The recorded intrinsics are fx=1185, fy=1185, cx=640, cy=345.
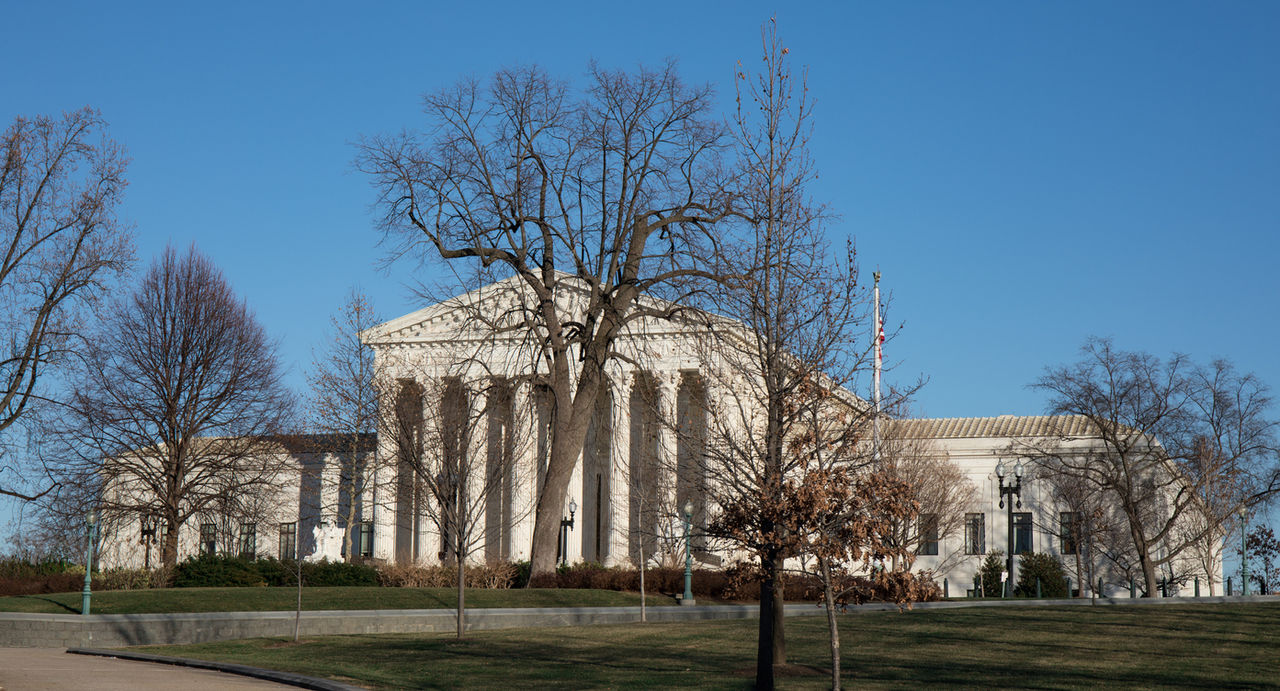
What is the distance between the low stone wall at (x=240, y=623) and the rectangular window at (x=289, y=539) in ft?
Result: 114

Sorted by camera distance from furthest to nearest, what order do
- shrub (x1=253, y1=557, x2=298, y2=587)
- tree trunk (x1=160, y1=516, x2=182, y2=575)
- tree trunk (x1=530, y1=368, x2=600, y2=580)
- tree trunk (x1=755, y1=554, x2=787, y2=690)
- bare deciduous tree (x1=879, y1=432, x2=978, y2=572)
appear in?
bare deciduous tree (x1=879, y1=432, x2=978, y2=572), tree trunk (x1=160, y1=516, x2=182, y2=575), shrub (x1=253, y1=557, x2=298, y2=587), tree trunk (x1=530, y1=368, x2=600, y2=580), tree trunk (x1=755, y1=554, x2=787, y2=690)

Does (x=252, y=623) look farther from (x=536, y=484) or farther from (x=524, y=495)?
(x=524, y=495)

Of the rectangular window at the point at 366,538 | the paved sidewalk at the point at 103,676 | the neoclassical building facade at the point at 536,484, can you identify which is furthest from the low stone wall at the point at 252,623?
the rectangular window at the point at 366,538

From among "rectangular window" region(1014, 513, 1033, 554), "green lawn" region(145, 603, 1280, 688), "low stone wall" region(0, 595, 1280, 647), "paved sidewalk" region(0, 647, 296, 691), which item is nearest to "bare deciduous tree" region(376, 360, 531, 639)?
"low stone wall" region(0, 595, 1280, 647)

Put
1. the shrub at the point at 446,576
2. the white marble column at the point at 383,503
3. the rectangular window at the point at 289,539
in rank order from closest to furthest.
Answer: the shrub at the point at 446,576 → the white marble column at the point at 383,503 → the rectangular window at the point at 289,539

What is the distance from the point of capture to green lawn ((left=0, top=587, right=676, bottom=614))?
27656 mm

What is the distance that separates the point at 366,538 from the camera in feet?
194

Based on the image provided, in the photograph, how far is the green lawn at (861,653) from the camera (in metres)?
16.4

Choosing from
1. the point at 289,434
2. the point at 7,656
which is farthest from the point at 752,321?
the point at 289,434

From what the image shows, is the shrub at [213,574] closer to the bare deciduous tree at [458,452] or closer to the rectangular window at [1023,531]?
the bare deciduous tree at [458,452]

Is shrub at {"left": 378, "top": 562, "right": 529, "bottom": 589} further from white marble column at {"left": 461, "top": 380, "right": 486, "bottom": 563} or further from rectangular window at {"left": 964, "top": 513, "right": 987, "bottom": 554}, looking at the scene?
rectangular window at {"left": 964, "top": 513, "right": 987, "bottom": 554}

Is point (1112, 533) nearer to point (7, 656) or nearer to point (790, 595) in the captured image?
point (790, 595)

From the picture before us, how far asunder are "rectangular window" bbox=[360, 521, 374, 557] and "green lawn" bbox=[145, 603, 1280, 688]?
113 ft

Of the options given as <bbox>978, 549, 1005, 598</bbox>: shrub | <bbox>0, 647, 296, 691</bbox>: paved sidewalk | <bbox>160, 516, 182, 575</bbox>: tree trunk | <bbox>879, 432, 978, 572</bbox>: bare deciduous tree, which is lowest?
<bbox>978, 549, 1005, 598</bbox>: shrub
